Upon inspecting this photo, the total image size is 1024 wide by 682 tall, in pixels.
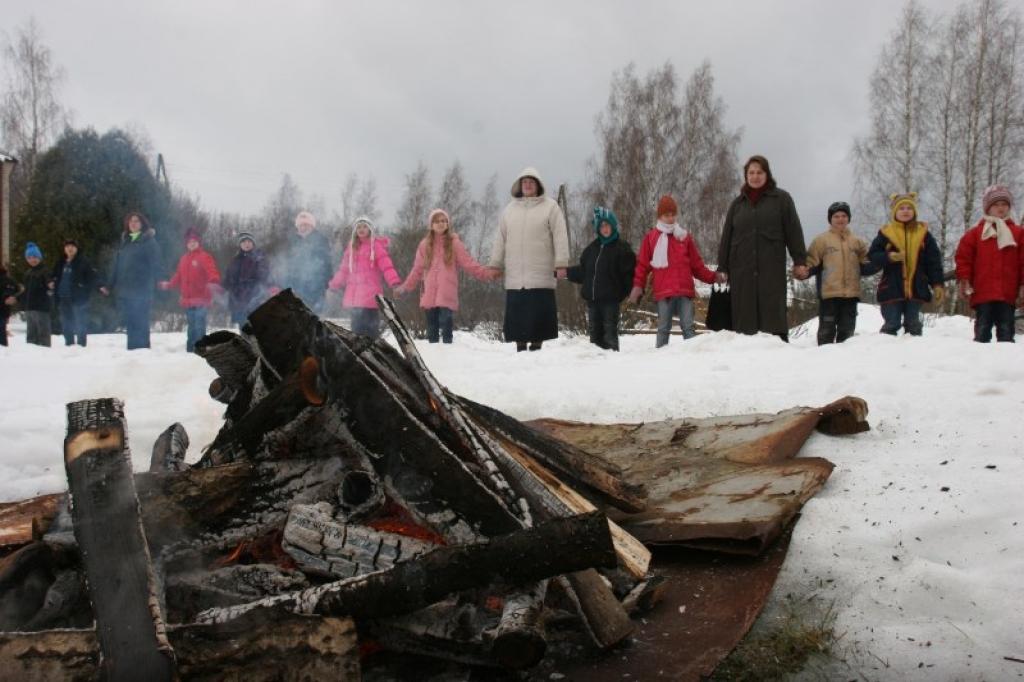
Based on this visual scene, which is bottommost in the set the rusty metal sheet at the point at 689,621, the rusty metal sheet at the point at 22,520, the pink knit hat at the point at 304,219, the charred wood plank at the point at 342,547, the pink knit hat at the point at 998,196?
the rusty metal sheet at the point at 689,621

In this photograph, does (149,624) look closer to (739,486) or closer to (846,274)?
(739,486)

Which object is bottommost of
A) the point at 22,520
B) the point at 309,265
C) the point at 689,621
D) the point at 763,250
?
the point at 689,621

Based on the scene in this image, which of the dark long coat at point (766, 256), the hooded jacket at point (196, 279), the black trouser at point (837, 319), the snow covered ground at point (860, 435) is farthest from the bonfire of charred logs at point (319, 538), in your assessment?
the hooded jacket at point (196, 279)

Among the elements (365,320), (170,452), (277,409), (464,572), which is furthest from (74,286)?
(464,572)

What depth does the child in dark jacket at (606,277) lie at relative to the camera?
318 inches

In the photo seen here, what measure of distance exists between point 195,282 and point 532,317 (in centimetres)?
493

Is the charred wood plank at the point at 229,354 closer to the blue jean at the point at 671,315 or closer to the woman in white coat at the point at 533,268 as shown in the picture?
the woman in white coat at the point at 533,268

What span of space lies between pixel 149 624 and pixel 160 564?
1.75ft

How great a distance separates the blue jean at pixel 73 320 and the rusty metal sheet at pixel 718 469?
10.6m

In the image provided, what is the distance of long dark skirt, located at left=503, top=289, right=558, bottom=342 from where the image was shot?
309 inches

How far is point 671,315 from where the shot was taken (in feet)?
26.4

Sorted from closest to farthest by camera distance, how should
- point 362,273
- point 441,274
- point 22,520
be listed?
point 22,520 → point 441,274 → point 362,273

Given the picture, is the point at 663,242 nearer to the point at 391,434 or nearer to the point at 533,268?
the point at 533,268

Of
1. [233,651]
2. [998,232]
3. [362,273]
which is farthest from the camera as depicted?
[362,273]
